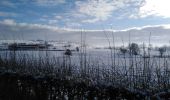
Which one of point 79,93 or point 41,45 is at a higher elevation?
point 41,45

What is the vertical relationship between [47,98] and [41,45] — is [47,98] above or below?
below

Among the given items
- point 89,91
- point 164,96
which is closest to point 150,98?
point 164,96

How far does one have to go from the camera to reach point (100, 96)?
17.0 ft

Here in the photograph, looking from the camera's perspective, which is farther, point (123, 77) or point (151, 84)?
point (123, 77)

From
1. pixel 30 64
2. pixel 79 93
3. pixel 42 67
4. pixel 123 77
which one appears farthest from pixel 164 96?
pixel 30 64

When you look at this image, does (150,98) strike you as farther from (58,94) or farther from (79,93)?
(58,94)

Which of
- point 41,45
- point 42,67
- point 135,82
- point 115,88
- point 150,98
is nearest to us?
point 150,98

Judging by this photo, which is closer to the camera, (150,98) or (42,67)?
(150,98)

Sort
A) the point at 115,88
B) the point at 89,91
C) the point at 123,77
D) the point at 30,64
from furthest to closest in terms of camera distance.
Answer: the point at 30,64, the point at 123,77, the point at 89,91, the point at 115,88

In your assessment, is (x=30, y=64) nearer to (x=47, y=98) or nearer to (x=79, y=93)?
(x=47, y=98)

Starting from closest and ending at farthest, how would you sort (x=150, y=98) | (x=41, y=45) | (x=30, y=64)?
(x=150, y=98)
(x=30, y=64)
(x=41, y=45)

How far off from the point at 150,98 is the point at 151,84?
198cm

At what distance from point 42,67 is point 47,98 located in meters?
2.92

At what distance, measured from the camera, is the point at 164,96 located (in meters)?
4.47
